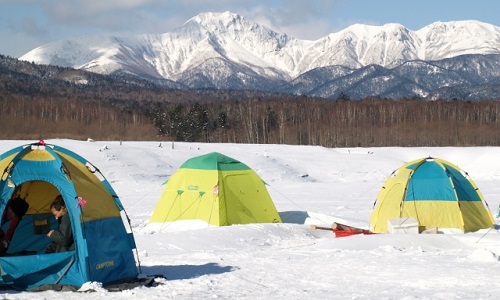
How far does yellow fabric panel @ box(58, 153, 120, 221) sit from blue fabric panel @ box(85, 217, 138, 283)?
134 mm

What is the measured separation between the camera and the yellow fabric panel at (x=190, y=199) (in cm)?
1875

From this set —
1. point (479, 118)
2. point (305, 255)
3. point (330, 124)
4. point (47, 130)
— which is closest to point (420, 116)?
point (479, 118)

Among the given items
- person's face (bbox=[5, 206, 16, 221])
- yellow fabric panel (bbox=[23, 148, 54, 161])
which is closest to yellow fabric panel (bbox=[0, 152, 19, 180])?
yellow fabric panel (bbox=[23, 148, 54, 161])

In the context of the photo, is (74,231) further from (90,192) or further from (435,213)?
(435,213)

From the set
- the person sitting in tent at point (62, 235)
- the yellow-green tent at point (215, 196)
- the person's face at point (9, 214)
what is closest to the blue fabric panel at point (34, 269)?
the person sitting in tent at point (62, 235)

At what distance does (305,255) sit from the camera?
14250mm

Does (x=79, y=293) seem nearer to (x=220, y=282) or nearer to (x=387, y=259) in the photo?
(x=220, y=282)

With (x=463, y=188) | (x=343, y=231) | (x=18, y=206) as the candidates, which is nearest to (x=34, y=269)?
(x=18, y=206)

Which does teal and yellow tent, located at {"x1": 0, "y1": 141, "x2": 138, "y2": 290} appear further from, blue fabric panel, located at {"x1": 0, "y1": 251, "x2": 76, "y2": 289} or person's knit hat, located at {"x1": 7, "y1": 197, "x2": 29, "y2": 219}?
person's knit hat, located at {"x1": 7, "y1": 197, "x2": 29, "y2": 219}

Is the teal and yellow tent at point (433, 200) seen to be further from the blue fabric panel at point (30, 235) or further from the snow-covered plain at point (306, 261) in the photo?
the blue fabric panel at point (30, 235)

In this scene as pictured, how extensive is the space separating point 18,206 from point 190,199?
7.98 meters

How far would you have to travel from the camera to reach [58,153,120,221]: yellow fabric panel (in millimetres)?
10969

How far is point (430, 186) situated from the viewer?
1906cm

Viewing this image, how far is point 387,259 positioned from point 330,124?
305 feet
